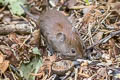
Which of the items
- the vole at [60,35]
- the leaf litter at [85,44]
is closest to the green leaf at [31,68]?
the leaf litter at [85,44]

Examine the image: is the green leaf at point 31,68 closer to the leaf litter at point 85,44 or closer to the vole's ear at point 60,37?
the leaf litter at point 85,44

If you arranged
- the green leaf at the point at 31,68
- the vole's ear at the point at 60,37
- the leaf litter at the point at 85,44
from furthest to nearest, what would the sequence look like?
the vole's ear at the point at 60,37
the green leaf at the point at 31,68
the leaf litter at the point at 85,44

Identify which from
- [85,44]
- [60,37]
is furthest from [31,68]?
[85,44]

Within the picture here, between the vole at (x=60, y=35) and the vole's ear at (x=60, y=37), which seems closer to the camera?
the vole at (x=60, y=35)

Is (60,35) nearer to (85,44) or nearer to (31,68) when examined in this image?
(85,44)

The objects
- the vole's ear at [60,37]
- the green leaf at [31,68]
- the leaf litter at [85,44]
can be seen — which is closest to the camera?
the leaf litter at [85,44]

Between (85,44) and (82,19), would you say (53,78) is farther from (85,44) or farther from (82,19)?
(82,19)

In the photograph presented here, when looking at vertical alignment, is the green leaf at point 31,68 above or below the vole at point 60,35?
below
